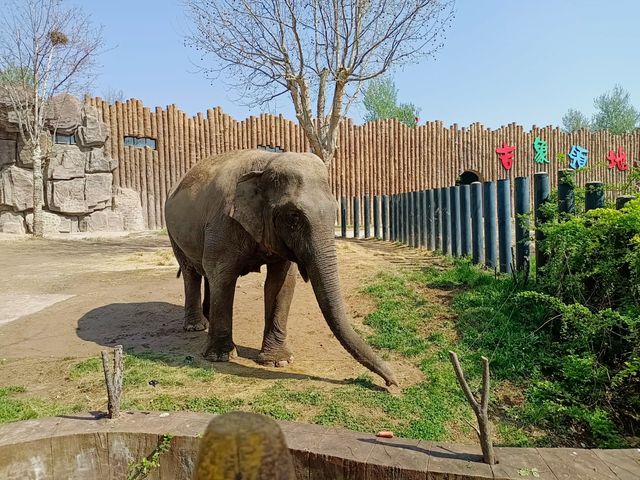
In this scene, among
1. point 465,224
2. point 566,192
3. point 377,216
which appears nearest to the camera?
point 566,192

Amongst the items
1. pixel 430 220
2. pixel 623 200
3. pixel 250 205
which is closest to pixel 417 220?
pixel 430 220

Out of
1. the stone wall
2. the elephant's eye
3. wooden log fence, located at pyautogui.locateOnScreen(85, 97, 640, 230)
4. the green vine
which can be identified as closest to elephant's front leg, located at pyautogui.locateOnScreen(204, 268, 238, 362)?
the elephant's eye

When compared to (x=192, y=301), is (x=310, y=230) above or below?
above

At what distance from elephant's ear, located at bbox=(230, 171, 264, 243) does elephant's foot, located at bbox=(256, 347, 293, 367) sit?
111cm

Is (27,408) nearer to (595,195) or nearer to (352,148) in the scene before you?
(595,195)

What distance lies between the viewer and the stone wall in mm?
16516

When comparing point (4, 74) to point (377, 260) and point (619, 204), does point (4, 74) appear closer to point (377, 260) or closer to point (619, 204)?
point (377, 260)

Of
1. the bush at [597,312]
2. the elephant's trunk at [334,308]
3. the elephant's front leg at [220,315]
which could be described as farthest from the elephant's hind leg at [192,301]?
the bush at [597,312]

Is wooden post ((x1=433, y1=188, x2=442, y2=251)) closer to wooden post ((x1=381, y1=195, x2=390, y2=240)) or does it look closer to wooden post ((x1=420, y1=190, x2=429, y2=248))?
wooden post ((x1=420, y1=190, x2=429, y2=248))

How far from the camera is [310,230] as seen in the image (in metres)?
4.19

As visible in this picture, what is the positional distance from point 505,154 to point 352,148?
24.8 feet

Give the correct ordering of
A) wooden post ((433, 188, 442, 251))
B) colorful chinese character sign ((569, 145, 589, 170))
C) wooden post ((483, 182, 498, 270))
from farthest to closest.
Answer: colorful chinese character sign ((569, 145, 589, 170)) < wooden post ((433, 188, 442, 251)) < wooden post ((483, 182, 498, 270))

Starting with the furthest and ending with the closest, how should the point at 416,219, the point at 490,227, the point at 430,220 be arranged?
the point at 416,219 < the point at 430,220 < the point at 490,227

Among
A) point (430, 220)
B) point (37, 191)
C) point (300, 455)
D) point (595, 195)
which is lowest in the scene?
point (300, 455)
